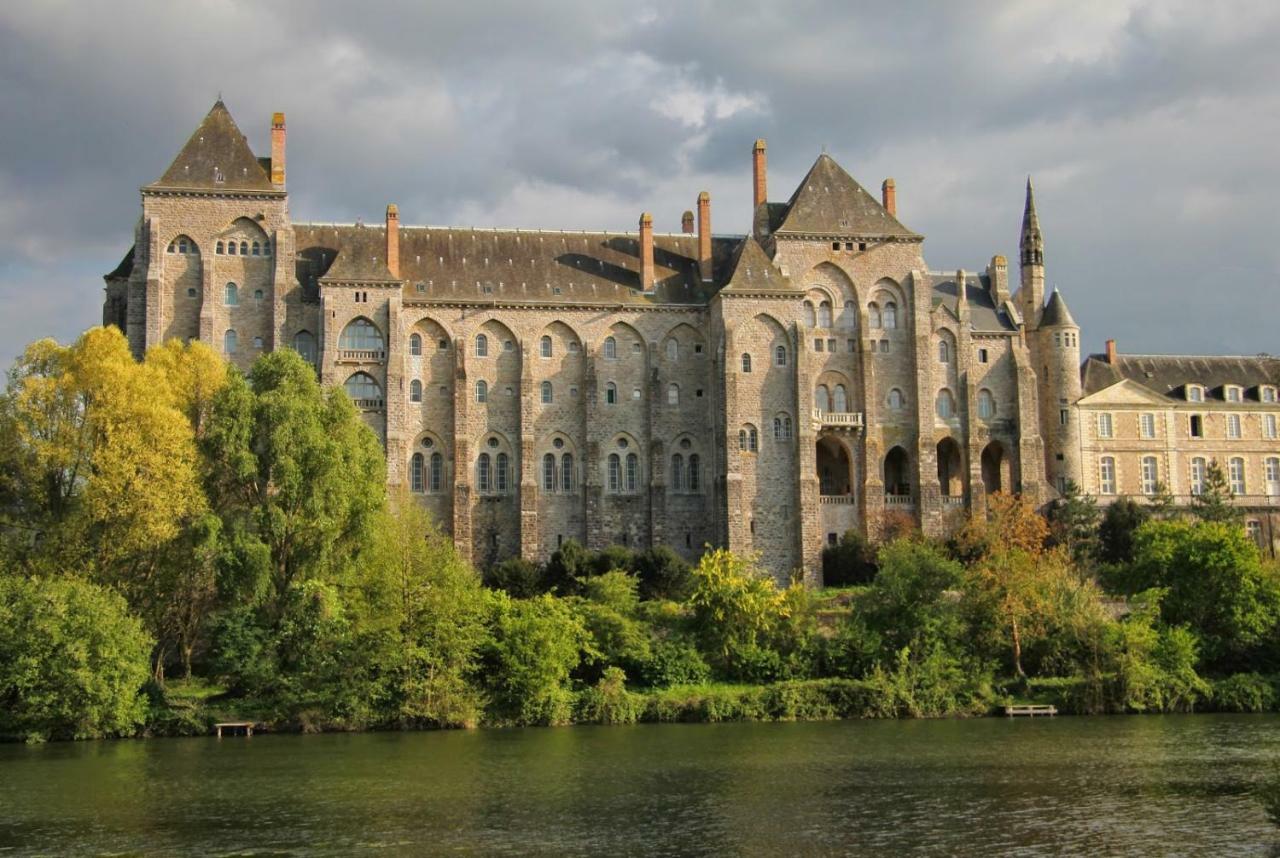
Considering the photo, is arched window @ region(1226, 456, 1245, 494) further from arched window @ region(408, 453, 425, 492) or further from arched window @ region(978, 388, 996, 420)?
arched window @ region(408, 453, 425, 492)

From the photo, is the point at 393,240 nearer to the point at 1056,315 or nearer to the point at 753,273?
the point at 753,273

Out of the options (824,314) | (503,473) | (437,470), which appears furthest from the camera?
(824,314)

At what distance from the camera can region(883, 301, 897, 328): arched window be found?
Result: 7319 centimetres

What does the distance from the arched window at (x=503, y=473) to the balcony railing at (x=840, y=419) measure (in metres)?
14.7

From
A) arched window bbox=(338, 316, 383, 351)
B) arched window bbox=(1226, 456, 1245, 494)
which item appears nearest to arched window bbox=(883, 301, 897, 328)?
arched window bbox=(1226, 456, 1245, 494)

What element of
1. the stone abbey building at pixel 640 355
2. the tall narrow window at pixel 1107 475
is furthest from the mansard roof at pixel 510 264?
the tall narrow window at pixel 1107 475

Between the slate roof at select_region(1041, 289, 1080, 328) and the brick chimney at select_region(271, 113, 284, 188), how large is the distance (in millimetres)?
38214

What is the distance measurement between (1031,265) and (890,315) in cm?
1038

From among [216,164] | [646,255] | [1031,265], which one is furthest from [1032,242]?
[216,164]

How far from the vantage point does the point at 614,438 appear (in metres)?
70.7

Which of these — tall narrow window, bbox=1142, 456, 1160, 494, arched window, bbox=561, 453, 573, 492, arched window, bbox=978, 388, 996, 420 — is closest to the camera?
arched window, bbox=561, 453, 573, 492

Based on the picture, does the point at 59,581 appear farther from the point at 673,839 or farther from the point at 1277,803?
the point at 1277,803

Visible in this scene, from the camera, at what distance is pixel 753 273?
70500 millimetres

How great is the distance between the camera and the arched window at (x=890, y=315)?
73.2m
